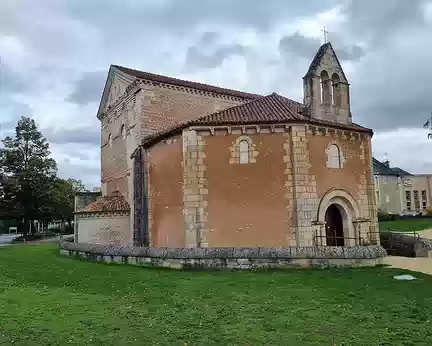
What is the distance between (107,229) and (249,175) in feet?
35.2

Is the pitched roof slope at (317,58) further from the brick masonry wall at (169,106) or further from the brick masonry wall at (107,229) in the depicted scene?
the brick masonry wall at (107,229)

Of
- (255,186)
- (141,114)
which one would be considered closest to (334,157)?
(255,186)

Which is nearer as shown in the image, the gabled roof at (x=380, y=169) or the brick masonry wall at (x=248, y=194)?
the brick masonry wall at (x=248, y=194)

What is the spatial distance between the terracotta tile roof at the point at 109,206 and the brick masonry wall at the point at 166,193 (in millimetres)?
3638

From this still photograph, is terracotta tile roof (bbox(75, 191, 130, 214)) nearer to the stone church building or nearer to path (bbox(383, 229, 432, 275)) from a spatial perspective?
the stone church building

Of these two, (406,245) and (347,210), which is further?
(406,245)

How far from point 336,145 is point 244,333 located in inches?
565

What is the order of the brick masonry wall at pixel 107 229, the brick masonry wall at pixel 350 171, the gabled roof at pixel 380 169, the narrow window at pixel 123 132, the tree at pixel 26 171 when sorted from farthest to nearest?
the gabled roof at pixel 380 169, the tree at pixel 26 171, the narrow window at pixel 123 132, the brick masonry wall at pixel 107 229, the brick masonry wall at pixel 350 171

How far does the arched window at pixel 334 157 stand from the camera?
794 inches

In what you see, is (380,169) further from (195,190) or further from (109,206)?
(195,190)

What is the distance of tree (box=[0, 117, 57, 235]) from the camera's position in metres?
49.8

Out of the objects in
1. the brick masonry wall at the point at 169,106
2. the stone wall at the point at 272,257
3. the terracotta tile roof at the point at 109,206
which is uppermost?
the brick masonry wall at the point at 169,106

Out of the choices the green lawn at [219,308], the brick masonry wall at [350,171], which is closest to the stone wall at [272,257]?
the green lawn at [219,308]

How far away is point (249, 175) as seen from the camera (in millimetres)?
18953
